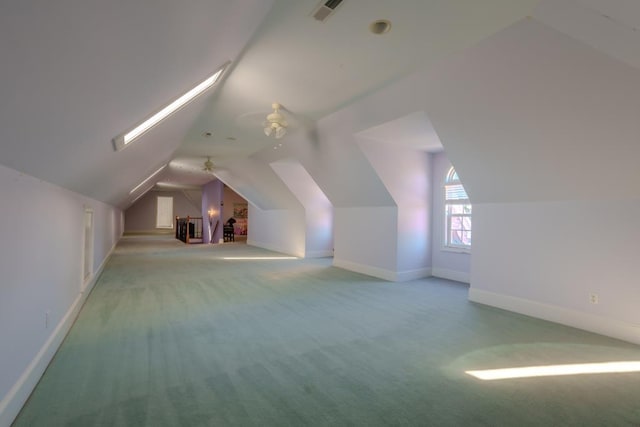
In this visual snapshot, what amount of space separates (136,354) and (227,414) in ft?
4.39

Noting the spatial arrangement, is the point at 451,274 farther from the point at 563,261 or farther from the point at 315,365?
the point at 315,365

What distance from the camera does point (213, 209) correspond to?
561 inches

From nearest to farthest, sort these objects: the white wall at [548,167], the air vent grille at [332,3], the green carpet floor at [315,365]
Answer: the green carpet floor at [315,365]
the air vent grille at [332,3]
the white wall at [548,167]

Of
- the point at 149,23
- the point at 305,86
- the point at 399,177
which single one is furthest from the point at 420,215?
the point at 149,23

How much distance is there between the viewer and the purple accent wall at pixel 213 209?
1370 centimetres

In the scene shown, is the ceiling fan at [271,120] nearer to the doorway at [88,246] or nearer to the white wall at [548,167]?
the white wall at [548,167]

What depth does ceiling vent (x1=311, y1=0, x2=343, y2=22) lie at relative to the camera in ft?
7.38

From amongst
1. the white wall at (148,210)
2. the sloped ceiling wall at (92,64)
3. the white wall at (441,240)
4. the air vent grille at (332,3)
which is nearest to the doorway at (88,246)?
the sloped ceiling wall at (92,64)

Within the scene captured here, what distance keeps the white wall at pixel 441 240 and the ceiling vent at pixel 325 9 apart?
4.26 metres

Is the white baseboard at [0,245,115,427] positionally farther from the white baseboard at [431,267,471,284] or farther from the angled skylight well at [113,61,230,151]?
the white baseboard at [431,267,471,284]

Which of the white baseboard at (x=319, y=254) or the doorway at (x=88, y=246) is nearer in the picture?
the doorway at (x=88, y=246)

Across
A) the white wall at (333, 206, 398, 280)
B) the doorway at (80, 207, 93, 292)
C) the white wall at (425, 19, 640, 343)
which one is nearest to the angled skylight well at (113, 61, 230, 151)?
the doorway at (80, 207, 93, 292)

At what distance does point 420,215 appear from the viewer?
6168 millimetres

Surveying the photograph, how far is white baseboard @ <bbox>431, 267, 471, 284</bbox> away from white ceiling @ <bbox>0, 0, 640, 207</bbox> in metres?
3.07
